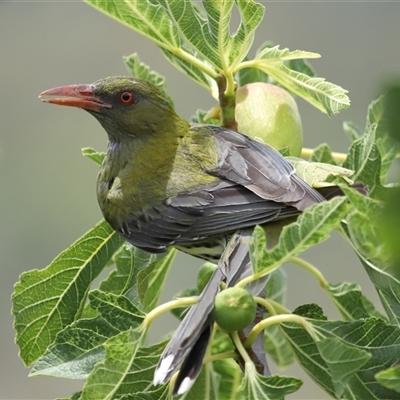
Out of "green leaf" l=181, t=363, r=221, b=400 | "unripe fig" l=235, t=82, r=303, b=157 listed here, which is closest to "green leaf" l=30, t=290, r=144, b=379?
"green leaf" l=181, t=363, r=221, b=400

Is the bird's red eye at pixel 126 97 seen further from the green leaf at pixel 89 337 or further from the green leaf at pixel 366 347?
the green leaf at pixel 366 347

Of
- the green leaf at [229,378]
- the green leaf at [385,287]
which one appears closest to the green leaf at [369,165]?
the green leaf at [385,287]

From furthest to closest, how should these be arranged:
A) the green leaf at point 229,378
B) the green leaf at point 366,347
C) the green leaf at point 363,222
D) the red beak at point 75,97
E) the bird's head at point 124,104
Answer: the bird's head at point 124,104 < the red beak at point 75,97 < the green leaf at point 229,378 < the green leaf at point 366,347 < the green leaf at point 363,222

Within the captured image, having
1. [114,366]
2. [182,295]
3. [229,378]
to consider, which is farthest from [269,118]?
[114,366]

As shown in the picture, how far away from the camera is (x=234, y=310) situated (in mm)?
2230

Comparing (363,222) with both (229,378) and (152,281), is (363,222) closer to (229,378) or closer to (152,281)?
(229,378)

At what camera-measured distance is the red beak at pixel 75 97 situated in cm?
323

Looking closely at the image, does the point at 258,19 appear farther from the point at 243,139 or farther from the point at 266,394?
the point at 266,394

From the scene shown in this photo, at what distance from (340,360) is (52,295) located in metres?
1.21

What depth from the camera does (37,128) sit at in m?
13.3

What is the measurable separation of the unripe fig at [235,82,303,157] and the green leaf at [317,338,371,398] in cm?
108

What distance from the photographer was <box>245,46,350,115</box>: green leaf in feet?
9.29

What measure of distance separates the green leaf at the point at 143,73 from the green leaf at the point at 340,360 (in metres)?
1.69

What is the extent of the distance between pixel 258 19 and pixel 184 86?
10871mm
